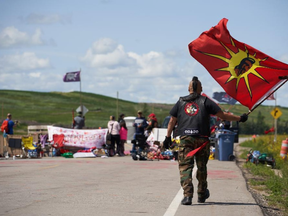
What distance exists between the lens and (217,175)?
1633 centimetres

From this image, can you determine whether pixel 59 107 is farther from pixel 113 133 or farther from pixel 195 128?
pixel 195 128

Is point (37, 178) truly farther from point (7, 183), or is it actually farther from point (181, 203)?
point (181, 203)

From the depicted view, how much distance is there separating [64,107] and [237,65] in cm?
13433

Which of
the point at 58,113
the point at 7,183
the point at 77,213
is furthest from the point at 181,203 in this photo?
the point at 58,113

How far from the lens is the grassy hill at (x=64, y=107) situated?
369 ft

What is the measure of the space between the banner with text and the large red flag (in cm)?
1657

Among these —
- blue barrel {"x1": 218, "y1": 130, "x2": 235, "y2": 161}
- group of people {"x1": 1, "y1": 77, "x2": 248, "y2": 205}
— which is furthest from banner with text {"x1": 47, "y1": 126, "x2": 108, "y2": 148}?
group of people {"x1": 1, "y1": 77, "x2": 248, "y2": 205}

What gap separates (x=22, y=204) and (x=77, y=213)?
4.28ft

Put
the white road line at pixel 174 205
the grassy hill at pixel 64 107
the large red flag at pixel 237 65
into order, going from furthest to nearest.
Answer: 1. the grassy hill at pixel 64 107
2. the large red flag at pixel 237 65
3. the white road line at pixel 174 205

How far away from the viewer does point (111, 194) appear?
11.1m

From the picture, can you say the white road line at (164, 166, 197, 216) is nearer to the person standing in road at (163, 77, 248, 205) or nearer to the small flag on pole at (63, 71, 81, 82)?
the person standing in road at (163, 77, 248, 205)

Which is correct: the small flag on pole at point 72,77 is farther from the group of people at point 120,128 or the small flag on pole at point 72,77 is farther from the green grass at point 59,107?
the green grass at point 59,107

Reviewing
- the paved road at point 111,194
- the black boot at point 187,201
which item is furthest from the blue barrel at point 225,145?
the black boot at point 187,201

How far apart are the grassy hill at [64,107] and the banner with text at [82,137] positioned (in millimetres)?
73480
